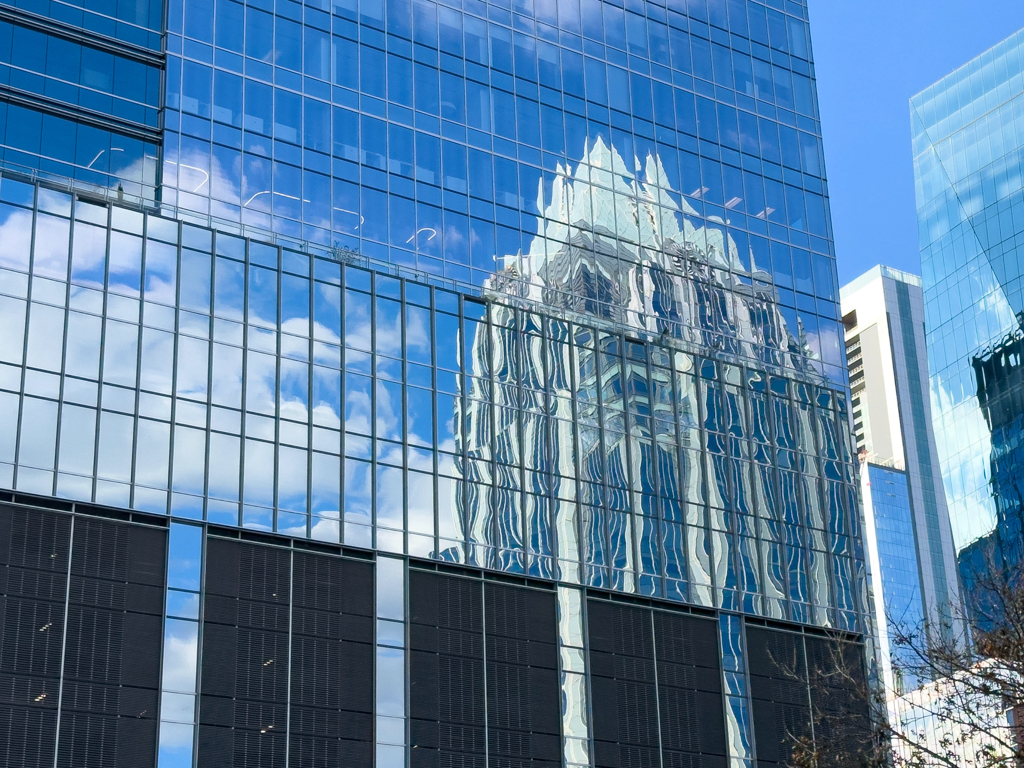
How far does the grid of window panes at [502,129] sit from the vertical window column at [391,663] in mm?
13788

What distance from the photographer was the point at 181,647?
52.1 m

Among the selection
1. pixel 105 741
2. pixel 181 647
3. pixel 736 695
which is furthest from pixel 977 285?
pixel 105 741

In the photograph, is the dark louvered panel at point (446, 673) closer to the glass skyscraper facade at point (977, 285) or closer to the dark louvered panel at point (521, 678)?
the dark louvered panel at point (521, 678)

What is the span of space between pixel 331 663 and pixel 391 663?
7.93 ft

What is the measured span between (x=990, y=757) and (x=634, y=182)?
43.9 m

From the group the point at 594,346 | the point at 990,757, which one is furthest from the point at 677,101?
the point at 990,757

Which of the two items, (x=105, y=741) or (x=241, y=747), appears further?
(x=241, y=747)

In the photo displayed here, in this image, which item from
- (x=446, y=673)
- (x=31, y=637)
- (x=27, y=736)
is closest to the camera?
(x=27, y=736)

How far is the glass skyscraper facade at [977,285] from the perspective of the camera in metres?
131

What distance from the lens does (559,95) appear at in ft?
236

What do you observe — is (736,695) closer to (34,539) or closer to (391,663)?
(391,663)

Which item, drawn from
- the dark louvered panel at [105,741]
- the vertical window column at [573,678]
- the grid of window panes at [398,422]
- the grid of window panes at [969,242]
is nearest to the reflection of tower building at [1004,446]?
the grid of window panes at [969,242]

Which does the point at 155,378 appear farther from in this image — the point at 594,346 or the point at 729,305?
the point at 729,305

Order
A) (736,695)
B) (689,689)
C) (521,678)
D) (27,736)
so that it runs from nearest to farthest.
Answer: (27,736), (521,678), (689,689), (736,695)
